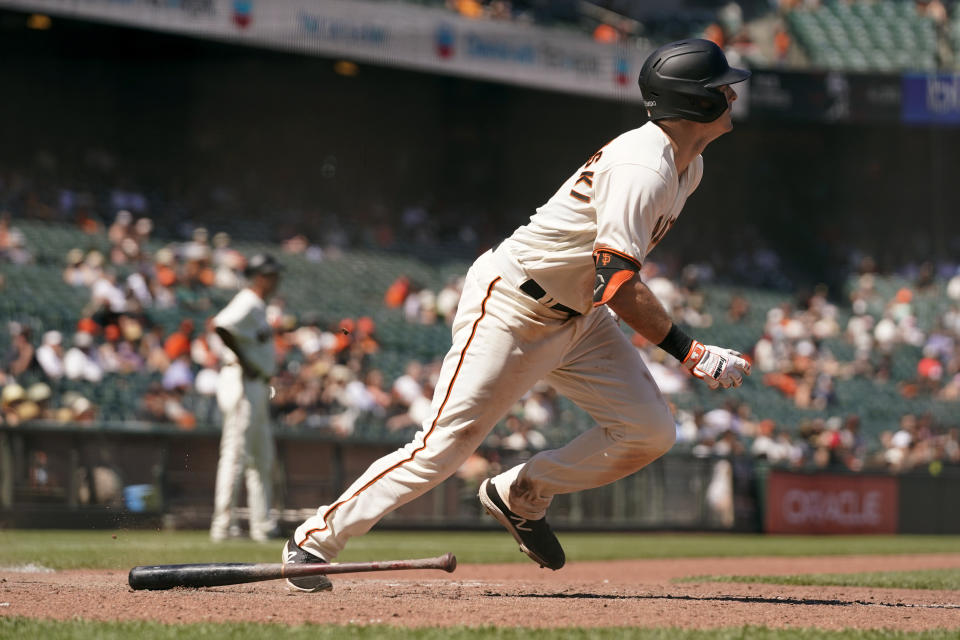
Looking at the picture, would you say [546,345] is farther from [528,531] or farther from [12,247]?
[12,247]

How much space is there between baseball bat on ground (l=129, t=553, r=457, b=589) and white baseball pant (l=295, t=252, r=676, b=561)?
0.17 meters

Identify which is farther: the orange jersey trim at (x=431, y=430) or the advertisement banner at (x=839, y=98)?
the advertisement banner at (x=839, y=98)

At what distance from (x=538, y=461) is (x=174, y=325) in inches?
390

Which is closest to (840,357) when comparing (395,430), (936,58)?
(936,58)

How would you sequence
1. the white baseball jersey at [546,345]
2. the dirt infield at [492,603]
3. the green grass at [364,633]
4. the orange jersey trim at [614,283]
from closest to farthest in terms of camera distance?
the green grass at [364,633] → the dirt infield at [492,603] → the orange jersey trim at [614,283] → the white baseball jersey at [546,345]

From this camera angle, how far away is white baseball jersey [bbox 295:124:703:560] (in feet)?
15.0

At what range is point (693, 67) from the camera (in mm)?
4711

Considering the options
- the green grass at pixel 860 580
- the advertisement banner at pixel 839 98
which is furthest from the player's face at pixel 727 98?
the advertisement banner at pixel 839 98

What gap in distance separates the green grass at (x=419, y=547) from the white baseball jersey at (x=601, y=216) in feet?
10.7

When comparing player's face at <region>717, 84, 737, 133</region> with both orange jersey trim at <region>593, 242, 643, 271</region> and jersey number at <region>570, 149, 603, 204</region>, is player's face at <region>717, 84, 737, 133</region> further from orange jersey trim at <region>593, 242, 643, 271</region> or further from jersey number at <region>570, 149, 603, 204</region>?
orange jersey trim at <region>593, 242, 643, 271</region>

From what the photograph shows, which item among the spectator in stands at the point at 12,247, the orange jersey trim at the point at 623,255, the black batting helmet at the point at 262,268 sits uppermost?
the spectator in stands at the point at 12,247

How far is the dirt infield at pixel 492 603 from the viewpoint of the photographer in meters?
4.21

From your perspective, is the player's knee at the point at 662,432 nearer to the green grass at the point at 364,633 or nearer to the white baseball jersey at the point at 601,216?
the white baseball jersey at the point at 601,216

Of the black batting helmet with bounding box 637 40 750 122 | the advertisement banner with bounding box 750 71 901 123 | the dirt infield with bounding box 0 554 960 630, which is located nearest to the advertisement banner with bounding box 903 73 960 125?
the advertisement banner with bounding box 750 71 901 123
